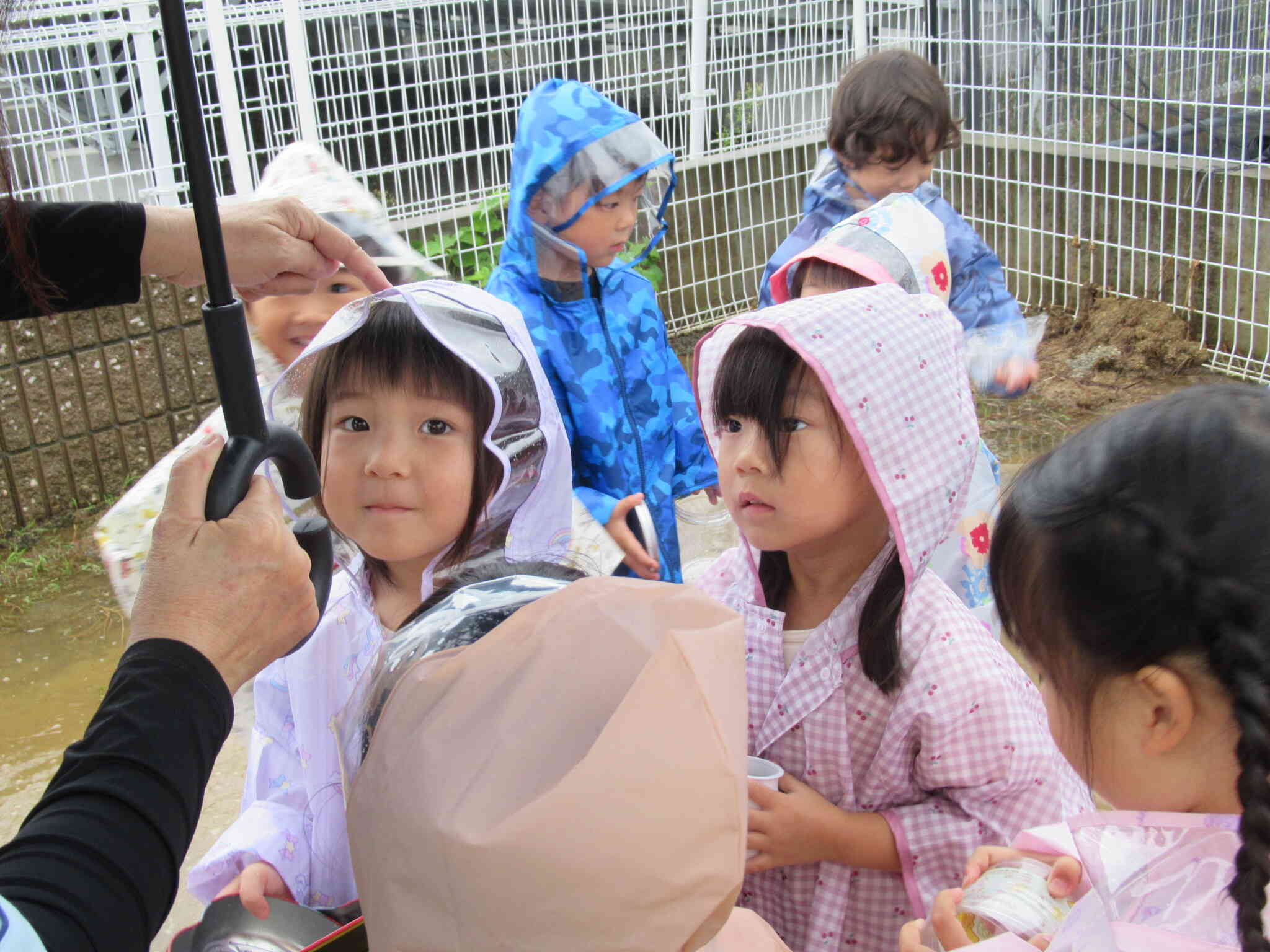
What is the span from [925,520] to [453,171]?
3560 millimetres

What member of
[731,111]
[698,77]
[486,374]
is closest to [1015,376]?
[486,374]

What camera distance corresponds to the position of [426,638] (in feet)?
3.23

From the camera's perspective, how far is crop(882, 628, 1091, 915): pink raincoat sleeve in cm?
145

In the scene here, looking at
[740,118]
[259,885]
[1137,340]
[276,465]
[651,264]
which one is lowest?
[1137,340]

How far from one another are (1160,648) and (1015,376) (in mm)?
1819

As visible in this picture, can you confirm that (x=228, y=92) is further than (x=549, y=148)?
Yes

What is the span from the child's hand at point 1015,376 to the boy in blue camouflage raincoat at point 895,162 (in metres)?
0.31

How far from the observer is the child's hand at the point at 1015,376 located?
268cm

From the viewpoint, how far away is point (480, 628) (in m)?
0.98

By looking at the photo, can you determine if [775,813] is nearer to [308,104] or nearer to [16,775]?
[16,775]

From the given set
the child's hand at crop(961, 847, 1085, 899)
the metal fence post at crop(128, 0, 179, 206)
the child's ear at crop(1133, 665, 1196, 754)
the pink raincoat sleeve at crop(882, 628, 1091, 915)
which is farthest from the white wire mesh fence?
the child's ear at crop(1133, 665, 1196, 754)

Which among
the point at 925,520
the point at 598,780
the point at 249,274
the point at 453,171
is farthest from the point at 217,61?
the point at 598,780

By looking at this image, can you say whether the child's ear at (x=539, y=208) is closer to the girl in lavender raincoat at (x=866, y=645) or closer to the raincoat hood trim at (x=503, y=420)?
the raincoat hood trim at (x=503, y=420)

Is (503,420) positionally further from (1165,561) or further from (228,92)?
(228,92)
